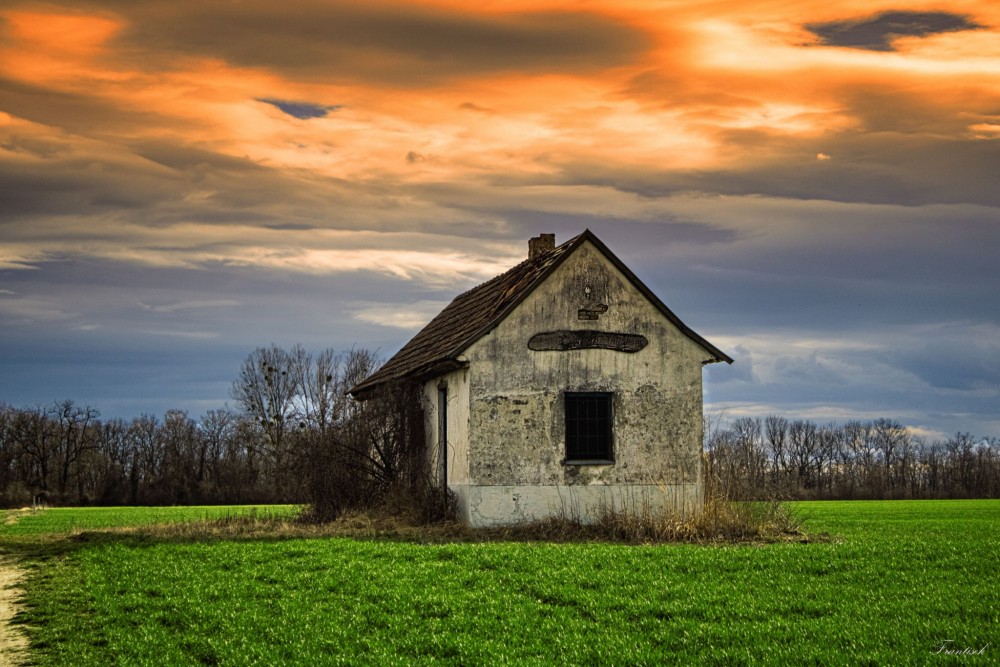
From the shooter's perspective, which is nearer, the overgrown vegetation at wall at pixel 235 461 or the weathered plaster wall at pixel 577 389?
the weathered plaster wall at pixel 577 389

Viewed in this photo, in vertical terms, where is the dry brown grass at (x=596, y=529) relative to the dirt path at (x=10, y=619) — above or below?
above

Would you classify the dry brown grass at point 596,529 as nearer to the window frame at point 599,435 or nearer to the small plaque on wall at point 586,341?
the window frame at point 599,435

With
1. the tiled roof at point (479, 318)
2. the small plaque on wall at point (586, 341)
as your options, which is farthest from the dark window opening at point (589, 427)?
the tiled roof at point (479, 318)

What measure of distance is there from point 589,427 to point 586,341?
2.07 m

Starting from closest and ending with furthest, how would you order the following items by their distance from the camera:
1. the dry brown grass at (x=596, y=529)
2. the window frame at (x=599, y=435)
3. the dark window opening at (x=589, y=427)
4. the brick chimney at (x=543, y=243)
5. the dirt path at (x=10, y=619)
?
the dirt path at (x=10, y=619), the dry brown grass at (x=596, y=529), the window frame at (x=599, y=435), the dark window opening at (x=589, y=427), the brick chimney at (x=543, y=243)

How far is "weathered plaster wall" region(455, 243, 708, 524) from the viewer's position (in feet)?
70.9

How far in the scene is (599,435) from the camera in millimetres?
22547

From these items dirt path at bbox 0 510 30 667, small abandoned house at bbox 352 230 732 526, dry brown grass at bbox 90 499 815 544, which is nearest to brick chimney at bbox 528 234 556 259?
small abandoned house at bbox 352 230 732 526

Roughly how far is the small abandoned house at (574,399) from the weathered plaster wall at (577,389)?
0.02 m

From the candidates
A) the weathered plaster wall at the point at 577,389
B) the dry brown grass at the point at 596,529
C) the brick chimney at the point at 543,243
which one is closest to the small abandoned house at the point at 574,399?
the weathered plaster wall at the point at 577,389

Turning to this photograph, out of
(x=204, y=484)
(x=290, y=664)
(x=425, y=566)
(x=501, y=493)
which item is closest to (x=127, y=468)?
(x=204, y=484)

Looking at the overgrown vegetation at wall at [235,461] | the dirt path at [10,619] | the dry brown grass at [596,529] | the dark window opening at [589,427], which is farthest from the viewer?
the overgrown vegetation at wall at [235,461]

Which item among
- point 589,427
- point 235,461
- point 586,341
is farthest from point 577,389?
point 235,461

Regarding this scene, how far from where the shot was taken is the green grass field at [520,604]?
9.76m
